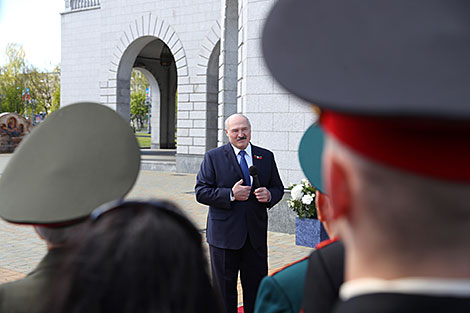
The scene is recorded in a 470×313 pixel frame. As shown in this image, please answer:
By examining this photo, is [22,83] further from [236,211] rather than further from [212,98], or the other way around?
[236,211]

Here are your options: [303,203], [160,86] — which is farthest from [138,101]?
[303,203]

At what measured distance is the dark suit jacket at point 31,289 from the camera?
55.8 inches

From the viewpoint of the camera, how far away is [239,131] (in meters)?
4.76

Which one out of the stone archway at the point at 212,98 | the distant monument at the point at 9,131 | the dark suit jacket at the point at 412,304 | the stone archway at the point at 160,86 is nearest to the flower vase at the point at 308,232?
the dark suit jacket at the point at 412,304

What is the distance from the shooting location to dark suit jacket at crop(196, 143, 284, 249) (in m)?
4.45

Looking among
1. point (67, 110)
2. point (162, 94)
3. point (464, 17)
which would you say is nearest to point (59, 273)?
point (67, 110)

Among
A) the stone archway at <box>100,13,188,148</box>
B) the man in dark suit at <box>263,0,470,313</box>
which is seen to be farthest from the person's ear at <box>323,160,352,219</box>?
the stone archway at <box>100,13,188,148</box>

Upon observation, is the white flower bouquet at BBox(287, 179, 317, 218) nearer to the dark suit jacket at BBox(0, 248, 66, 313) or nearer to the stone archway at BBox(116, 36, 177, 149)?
the dark suit jacket at BBox(0, 248, 66, 313)

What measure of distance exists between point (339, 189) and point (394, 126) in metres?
0.14

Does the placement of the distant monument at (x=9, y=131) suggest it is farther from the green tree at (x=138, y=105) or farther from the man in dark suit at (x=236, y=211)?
the green tree at (x=138, y=105)

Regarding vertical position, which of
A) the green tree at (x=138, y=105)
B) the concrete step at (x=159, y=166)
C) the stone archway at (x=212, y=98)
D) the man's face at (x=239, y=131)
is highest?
the green tree at (x=138, y=105)

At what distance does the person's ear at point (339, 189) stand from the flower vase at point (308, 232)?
660cm

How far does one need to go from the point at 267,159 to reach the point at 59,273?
3.72 meters

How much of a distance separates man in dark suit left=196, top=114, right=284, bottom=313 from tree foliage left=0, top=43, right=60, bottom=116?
58.7 m
